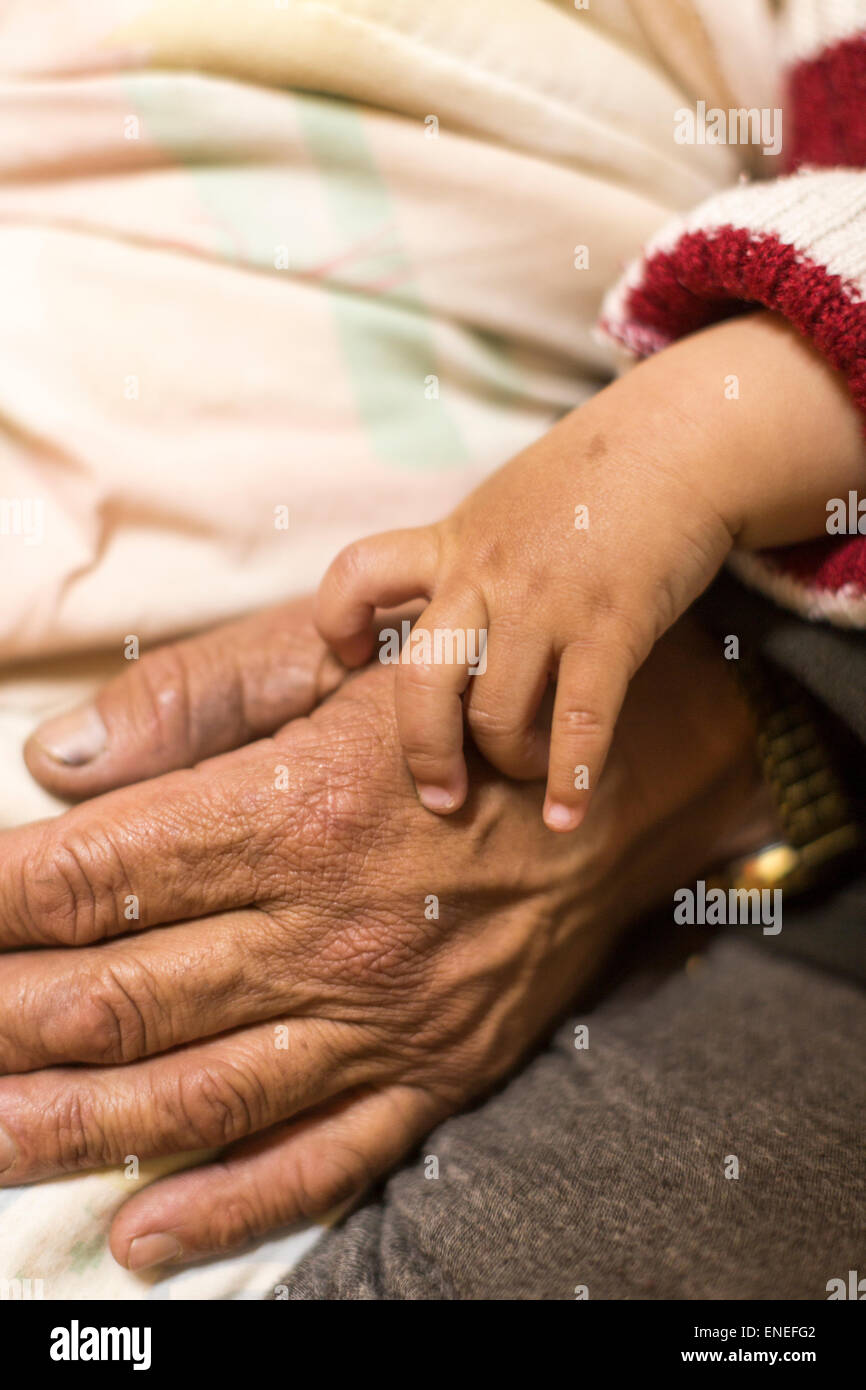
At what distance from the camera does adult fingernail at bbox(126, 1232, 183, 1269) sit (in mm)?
672

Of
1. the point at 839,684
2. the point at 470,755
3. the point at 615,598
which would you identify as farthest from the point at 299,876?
the point at 839,684

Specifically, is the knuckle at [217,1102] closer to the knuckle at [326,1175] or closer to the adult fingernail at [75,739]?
the knuckle at [326,1175]

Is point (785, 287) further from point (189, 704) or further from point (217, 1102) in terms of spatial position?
point (217, 1102)

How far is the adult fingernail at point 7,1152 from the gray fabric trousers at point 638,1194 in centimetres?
22

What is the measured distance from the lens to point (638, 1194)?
0.68 meters

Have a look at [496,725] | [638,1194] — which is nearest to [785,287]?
[496,725]

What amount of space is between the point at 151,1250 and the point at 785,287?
2.58ft

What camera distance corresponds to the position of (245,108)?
0.77 metres

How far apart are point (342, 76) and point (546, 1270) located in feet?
2.95

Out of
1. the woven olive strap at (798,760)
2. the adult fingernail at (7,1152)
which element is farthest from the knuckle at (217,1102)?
the woven olive strap at (798,760)

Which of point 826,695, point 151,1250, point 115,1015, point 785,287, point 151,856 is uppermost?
point 785,287

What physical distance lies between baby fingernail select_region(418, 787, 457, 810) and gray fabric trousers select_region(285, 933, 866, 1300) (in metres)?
0.25

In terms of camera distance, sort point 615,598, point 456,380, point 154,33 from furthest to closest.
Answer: point 456,380
point 154,33
point 615,598
